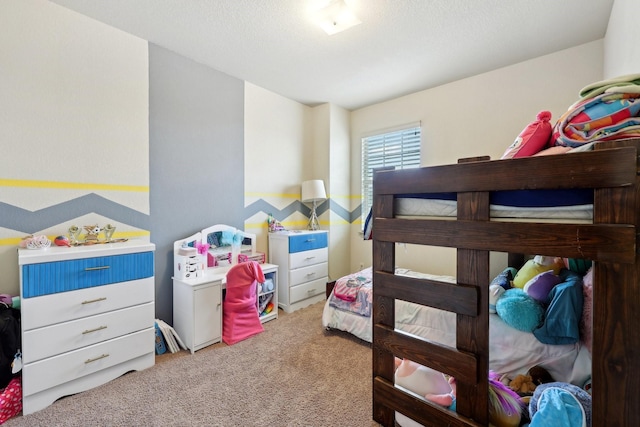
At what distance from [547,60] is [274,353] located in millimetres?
3646

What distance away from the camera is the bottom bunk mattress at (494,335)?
1.53m

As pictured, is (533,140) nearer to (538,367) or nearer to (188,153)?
(538,367)

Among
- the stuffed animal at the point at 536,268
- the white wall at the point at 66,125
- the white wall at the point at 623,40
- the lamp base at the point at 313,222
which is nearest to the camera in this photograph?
the white wall at the point at 623,40

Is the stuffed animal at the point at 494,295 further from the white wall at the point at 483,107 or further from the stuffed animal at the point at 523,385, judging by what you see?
the white wall at the point at 483,107

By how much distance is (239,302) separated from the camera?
2523 millimetres

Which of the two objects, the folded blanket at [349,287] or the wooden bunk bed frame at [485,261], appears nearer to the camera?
the wooden bunk bed frame at [485,261]

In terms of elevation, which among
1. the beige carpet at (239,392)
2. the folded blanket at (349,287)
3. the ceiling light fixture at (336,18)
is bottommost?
the beige carpet at (239,392)

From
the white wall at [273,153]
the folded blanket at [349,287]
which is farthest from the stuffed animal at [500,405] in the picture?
the white wall at [273,153]

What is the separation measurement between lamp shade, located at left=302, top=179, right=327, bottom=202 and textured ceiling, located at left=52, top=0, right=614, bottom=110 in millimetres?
1212

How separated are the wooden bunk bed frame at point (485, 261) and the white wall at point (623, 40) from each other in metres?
1.10

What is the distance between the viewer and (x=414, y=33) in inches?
88.9

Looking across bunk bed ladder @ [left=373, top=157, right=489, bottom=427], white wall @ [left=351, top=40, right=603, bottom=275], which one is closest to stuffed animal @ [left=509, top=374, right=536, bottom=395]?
bunk bed ladder @ [left=373, top=157, right=489, bottom=427]

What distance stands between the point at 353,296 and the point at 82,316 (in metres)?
1.97

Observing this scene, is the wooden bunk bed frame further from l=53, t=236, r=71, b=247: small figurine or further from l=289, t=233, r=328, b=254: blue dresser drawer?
l=53, t=236, r=71, b=247: small figurine
